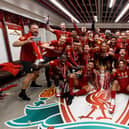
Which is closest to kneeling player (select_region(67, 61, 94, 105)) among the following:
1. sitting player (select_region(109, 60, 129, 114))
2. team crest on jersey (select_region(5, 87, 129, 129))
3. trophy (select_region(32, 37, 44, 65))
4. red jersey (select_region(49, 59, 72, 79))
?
team crest on jersey (select_region(5, 87, 129, 129))

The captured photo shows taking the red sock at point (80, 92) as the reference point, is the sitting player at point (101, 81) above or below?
above

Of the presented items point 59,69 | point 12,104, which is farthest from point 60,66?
point 12,104

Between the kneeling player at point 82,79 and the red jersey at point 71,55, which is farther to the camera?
the red jersey at point 71,55

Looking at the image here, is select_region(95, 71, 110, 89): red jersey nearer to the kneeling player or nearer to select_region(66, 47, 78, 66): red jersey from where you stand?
the kneeling player

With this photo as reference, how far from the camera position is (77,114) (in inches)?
70.2

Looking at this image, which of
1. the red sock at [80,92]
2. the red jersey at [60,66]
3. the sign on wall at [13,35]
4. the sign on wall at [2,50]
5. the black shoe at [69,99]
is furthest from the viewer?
the sign on wall at [13,35]

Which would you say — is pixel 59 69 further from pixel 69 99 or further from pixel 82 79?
pixel 69 99

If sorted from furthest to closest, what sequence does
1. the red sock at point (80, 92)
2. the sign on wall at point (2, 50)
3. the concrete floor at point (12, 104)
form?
the sign on wall at point (2, 50) < the red sock at point (80, 92) < the concrete floor at point (12, 104)

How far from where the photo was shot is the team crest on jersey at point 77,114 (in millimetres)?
1566

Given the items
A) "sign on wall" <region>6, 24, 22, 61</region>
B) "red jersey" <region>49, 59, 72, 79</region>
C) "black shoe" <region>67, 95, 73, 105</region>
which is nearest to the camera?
"black shoe" <region>67, 95, 73, 105</region>

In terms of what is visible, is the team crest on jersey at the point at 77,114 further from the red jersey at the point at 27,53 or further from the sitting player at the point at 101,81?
the red jersey at the point at 27,53

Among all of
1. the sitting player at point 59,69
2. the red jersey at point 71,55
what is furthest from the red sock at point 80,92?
the red jersey at point 71,55

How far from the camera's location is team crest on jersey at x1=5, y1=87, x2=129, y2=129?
157cm

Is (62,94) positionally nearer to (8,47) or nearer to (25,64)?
(25,64)
